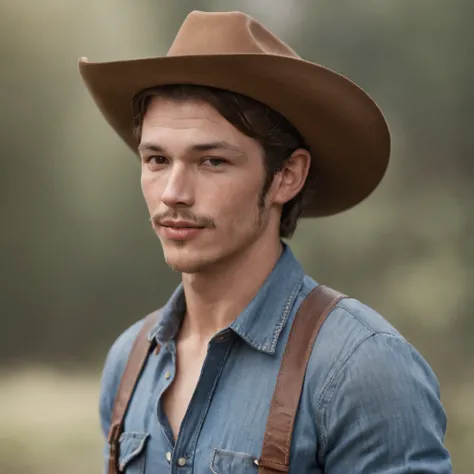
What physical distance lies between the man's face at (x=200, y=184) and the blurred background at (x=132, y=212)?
213 centimetres

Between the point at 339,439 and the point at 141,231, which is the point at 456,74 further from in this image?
the point at 339,439

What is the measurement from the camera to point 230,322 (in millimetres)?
1908

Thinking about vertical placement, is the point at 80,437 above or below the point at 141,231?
below

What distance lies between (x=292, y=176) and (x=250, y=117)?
0.22 meters

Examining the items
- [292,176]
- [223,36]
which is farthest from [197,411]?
[223,36]

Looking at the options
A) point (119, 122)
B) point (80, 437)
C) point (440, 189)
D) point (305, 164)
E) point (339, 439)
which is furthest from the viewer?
point (80, 437)

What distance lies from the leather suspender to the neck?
0.14m

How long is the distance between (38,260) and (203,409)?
2590 millimetres

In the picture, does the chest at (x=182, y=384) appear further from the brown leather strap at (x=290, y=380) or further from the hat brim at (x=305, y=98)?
the hat brim at (x=305, y=98)

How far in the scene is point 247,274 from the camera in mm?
1906

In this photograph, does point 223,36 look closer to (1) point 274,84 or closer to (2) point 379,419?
(1) point 274,84

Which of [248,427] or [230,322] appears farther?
[230,322]

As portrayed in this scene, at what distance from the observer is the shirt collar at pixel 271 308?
5.91 feet

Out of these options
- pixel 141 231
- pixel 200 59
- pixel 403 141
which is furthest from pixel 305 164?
pixel 141 231
